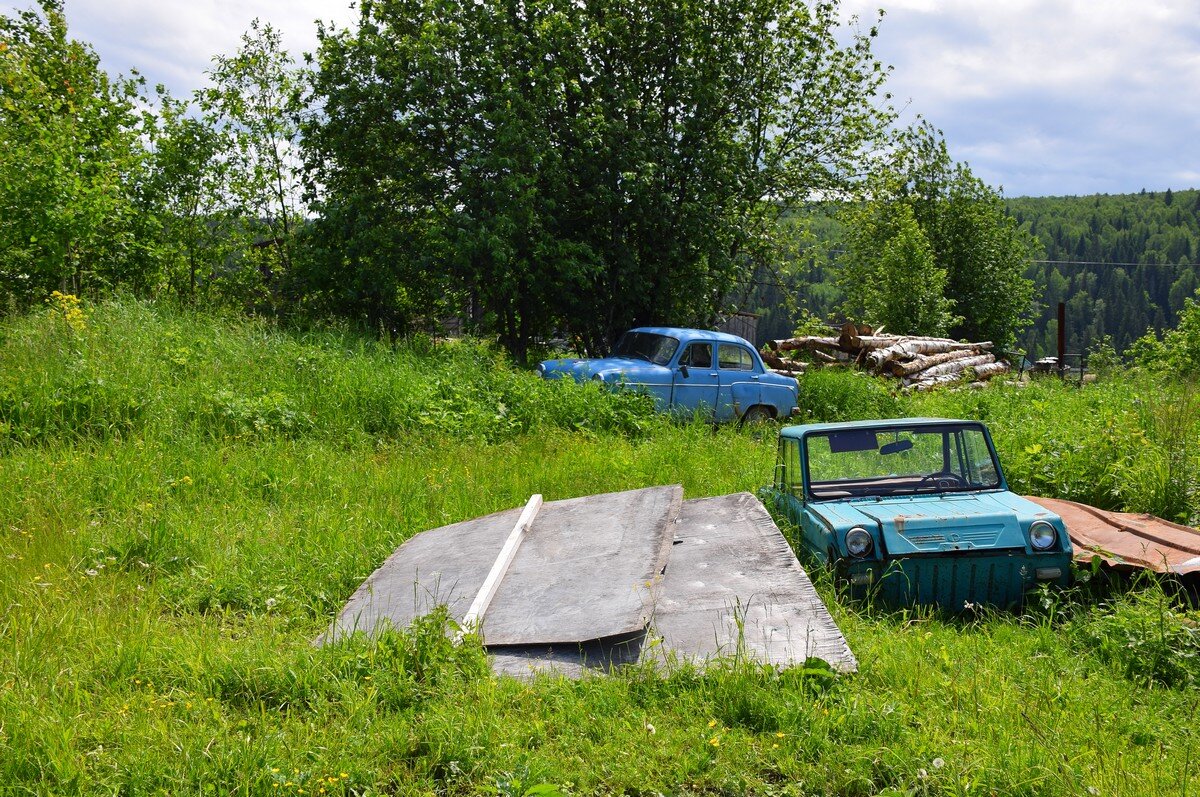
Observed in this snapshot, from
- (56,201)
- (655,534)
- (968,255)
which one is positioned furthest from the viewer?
(968,255)

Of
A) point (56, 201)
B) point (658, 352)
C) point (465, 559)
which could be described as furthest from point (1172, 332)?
point (56, 201)

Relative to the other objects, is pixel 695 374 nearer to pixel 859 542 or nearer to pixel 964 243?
pixel 859 542

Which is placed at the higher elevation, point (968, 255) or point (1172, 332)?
point (968, 255)

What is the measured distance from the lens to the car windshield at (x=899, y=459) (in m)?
6.40

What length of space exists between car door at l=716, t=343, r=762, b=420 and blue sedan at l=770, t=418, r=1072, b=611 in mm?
7228

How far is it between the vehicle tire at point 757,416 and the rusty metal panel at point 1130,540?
721 cm

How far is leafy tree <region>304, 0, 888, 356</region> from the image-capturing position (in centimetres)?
1528

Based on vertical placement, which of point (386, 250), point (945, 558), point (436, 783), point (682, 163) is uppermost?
point (682, 163)

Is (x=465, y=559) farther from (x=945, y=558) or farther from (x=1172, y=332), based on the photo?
(x=1172, y=332)

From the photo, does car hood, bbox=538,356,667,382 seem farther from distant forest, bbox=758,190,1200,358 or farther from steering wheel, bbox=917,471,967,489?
distant forest, bbox=758,190,1200,358

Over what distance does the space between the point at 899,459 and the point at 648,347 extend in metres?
8.28

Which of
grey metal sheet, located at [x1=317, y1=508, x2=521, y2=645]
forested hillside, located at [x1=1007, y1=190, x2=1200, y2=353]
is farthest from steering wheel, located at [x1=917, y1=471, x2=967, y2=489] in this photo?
forested hillside, located at [x1=1007, y1=190, x2=1200, y2=353]

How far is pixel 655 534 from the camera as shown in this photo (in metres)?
5.90

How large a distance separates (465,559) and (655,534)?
51.2 inches
